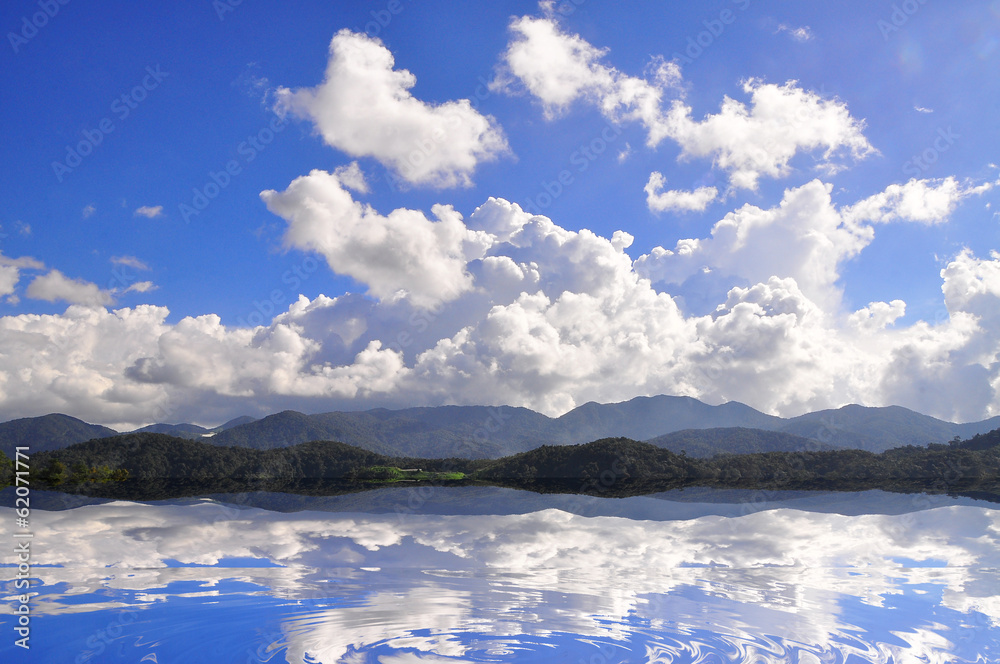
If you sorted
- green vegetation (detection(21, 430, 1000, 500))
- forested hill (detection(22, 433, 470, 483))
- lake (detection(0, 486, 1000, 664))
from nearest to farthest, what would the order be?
lake (detection(0, 486, 1000, 664)) → green vegetation (detection(21, 430, 1000, 500)) → forested hill (detection(22, 433, 470, 483))

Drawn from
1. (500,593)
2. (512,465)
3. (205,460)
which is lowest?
(512,465)

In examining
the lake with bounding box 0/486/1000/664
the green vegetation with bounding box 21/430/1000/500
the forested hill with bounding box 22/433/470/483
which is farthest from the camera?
the forested hill with bounding box 22/433/470/483

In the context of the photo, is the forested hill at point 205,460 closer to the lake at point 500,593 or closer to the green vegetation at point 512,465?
the green vegetation at point 512,465

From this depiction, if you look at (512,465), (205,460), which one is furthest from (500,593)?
(205,460)

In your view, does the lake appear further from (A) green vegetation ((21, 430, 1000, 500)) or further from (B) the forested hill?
(B) the forested hill

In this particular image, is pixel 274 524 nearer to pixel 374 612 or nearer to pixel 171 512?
pixel 171 512

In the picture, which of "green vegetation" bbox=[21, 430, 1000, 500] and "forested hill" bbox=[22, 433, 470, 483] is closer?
"green vegetation" bbox=[21, 430, 1000, 500]

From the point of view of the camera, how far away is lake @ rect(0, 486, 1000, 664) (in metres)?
9.06

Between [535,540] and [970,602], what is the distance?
13002 mm

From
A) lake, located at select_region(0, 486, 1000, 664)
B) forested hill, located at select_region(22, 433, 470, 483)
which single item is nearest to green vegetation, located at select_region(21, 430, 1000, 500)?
forested hill, located at select_region(22, 433, 470, 483)

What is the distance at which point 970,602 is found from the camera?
12.3 m

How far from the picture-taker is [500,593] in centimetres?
1255

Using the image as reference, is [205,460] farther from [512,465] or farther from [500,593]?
[500,593]

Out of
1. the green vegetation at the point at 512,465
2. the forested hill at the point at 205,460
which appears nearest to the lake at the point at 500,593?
the green vegetation at the point at 512,465
